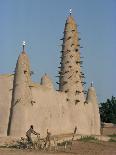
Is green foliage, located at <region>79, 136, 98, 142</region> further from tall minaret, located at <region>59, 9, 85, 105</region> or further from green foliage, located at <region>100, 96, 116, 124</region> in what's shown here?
green foliage, located at <region>100, 96, 116, 124</region>

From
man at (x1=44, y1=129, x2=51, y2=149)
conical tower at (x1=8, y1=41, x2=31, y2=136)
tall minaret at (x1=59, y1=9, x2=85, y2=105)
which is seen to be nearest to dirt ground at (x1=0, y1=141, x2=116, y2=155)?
man at (x1=44, y1=129, x2=51, y2=149)

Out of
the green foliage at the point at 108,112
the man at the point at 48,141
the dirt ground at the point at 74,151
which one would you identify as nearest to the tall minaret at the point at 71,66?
the dirt ground at the point at 74,151

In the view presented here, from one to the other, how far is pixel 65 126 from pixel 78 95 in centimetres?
305

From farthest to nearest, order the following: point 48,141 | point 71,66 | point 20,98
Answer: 1. point 71,66
2. point 20,98
3. point 48,141

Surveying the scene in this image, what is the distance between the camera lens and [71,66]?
3116cm

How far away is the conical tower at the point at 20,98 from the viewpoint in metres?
23.4

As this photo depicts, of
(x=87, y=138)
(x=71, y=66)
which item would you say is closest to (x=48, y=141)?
(x=87, y=138)

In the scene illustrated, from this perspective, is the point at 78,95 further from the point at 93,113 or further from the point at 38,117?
the point at 38,117

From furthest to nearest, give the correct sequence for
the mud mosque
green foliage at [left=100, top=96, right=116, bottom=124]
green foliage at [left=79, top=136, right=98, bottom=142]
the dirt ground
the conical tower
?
green foliage at [left=100, top=96, right=116, bottom=124] → green foliage at [left=79, top=136, right=98, bottom=142] → the mud mosque → the conical tower → the dirt ground

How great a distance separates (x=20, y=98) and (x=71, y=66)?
26.9 ft

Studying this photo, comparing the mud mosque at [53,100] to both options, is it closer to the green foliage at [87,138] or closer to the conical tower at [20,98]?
the conical tower at [20,98]

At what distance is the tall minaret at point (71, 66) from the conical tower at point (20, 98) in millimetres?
6844

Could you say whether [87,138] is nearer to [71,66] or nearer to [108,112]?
[71,66]

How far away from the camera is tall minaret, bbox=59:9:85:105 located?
30953 mm
